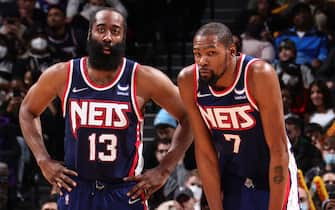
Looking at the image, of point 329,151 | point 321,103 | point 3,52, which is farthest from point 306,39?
point 3,52

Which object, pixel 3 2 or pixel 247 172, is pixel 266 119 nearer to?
pixel 247 172

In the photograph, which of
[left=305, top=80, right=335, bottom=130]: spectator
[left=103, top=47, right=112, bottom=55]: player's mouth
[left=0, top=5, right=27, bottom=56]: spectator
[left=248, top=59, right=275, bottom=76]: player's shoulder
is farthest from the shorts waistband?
[left=0, top=5, right=27, bottom=56]: spectator

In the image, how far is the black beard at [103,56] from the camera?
586 centimetres

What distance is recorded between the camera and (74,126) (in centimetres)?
591

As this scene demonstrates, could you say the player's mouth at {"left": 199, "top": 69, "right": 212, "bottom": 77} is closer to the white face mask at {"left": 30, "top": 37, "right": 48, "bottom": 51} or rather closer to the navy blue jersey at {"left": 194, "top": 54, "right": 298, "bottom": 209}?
the navy blue jersey at {"left": 194, "top": 54, "right": 298, "bottom": 209}

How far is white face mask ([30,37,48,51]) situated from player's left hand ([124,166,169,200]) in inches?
231

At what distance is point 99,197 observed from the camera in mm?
5887

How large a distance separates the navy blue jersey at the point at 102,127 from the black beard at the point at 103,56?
0.30 ft

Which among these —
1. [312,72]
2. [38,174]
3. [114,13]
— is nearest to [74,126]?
[114,13]

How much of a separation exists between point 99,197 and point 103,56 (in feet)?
3.05

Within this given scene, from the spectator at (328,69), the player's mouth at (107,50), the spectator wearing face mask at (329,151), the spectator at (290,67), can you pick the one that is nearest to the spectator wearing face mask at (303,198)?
the spectator wearing face mask at (329,151)

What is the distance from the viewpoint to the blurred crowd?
927 cm

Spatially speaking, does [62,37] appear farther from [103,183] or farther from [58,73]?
[103,183]

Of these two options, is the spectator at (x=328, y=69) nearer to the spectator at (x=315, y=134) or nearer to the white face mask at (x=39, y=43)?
the spectator at (x=315, y=134)
